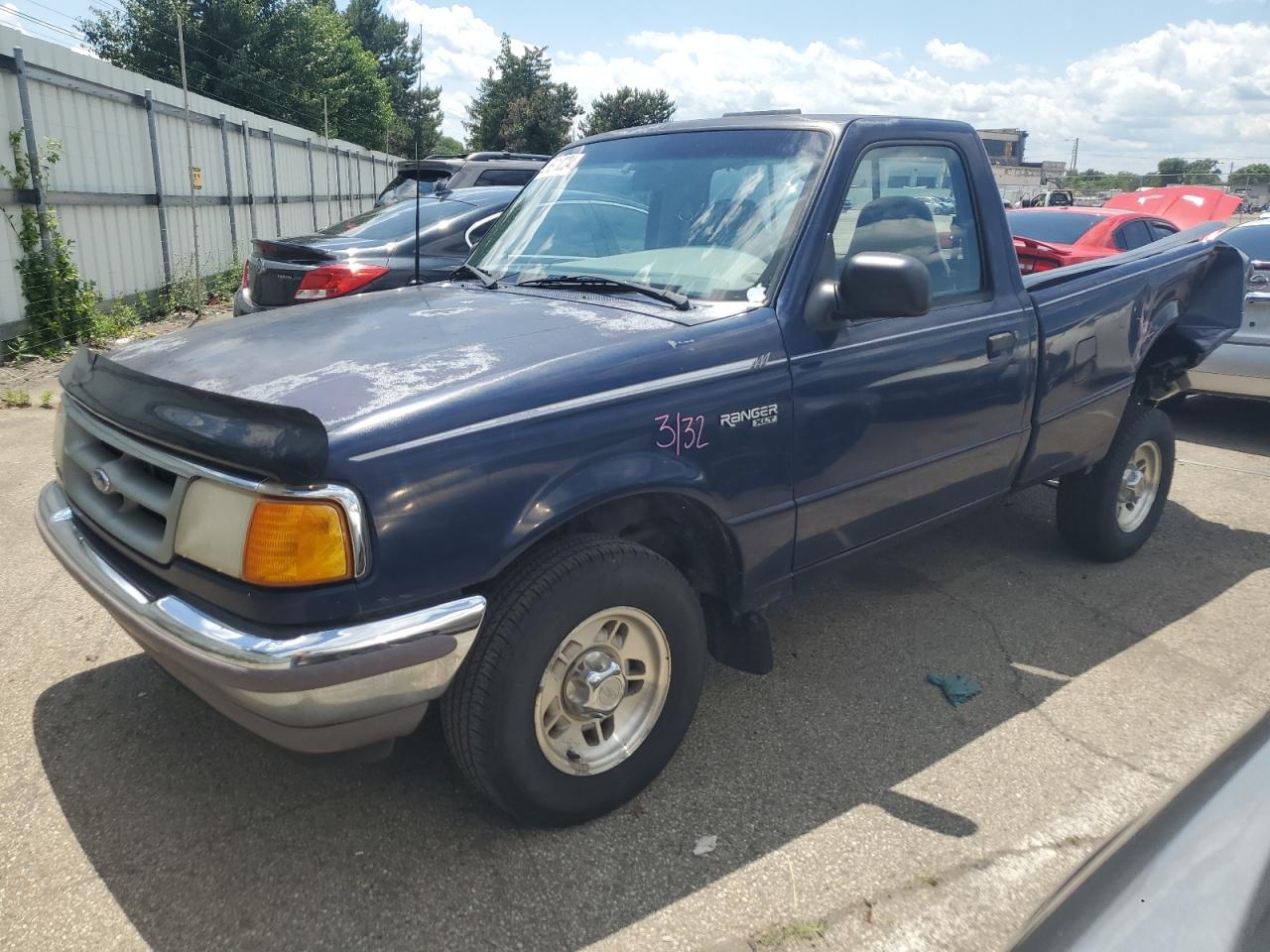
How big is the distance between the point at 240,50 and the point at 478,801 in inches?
1711

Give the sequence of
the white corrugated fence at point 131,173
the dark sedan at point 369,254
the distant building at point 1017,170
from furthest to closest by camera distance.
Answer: the distant building at point 1017,170 < the white corrugated fence at point 131,173 < the dark sedan at point 369,254

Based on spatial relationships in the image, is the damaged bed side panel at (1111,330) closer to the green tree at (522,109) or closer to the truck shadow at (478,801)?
the truck shadow at (478,801)

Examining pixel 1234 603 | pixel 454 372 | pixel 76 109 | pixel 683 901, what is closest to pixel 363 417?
pixel 454 372

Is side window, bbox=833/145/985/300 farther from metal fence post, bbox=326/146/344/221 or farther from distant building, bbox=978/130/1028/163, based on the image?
distant building, bbox=978/130/1028/163

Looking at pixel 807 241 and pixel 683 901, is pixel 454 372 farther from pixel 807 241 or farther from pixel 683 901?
pixel 683 901

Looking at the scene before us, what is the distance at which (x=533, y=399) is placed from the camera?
95.7 inches

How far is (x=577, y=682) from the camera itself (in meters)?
2.60

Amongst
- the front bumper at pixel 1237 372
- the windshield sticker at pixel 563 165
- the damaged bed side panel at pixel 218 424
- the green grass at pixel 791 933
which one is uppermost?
the windshield sticker at pixel 563 165

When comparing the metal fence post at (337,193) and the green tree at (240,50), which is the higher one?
the green tree at (240,50)

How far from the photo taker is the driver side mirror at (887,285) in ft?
9.29

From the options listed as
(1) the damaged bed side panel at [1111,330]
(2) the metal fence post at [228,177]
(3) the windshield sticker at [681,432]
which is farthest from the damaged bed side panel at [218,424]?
(2) the metal fence post at [228,177]

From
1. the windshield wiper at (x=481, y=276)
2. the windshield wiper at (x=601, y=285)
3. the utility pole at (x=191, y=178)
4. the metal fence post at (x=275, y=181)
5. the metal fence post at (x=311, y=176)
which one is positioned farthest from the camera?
the metal fence post at (x=311, y=176)

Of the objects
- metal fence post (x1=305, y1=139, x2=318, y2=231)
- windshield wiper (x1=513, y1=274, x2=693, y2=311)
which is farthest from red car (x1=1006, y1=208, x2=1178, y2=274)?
metal fence post (x1=305, y1=139, x2=318, y2=231)

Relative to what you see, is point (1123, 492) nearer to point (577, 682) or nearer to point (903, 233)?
point (903, 233)
